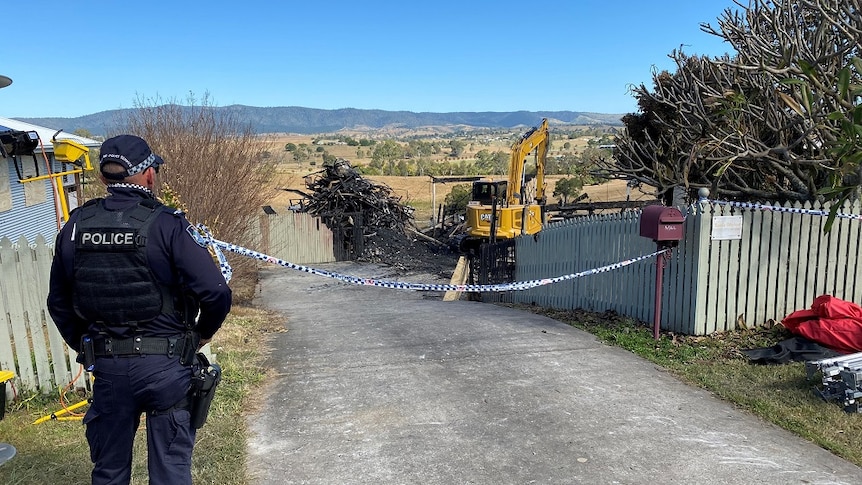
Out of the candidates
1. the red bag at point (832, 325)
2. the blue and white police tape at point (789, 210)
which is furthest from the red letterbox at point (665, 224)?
the red bag at point (832, 325)

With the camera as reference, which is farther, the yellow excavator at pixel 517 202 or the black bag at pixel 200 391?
the yellow excavator at pixel 517 202

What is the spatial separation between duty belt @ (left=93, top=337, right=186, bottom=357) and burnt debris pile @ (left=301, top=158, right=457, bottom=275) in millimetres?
18269

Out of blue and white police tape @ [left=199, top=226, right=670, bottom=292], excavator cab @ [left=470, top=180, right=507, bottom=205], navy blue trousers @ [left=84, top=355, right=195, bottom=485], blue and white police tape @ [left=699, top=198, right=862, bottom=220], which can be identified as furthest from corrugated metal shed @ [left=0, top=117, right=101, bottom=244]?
excavator cab @ [left=470, top=180, right=507, bottom=205]

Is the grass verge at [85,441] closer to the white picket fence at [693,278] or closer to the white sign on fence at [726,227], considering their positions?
the white picket fence at [693,278]

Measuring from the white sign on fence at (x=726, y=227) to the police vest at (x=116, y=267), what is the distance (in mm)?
5593

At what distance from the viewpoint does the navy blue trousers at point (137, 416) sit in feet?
9.84

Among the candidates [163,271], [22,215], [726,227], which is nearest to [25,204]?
[22,215]

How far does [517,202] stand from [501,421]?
13.8 metres

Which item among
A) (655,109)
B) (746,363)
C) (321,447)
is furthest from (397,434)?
(655,109)

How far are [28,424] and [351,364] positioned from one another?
276 cm

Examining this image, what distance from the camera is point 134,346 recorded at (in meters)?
3.01

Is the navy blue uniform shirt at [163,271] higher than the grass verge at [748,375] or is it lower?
higher

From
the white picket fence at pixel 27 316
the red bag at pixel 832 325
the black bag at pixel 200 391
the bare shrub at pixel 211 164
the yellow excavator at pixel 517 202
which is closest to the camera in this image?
the black bag at pixel 200 391

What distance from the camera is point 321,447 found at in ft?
14.4
